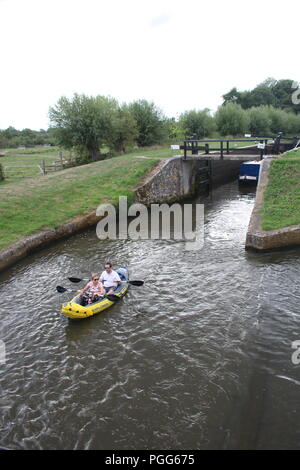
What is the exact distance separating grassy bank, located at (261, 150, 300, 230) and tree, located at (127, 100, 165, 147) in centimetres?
2135

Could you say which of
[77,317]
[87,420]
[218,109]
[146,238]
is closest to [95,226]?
[146,238]

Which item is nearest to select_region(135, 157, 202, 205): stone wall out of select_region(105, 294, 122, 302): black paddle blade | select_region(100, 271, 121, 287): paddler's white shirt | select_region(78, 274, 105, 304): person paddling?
select_region(100, 271, 121, 287): paddler's white shirt

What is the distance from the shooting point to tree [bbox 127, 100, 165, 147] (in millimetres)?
41938

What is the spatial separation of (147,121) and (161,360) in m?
37.1

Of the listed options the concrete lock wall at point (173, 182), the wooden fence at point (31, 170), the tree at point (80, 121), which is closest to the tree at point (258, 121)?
the concrete lock wall at point (173, 182)

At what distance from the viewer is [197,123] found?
50.9 meters

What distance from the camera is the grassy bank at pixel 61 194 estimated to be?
59.1 ft

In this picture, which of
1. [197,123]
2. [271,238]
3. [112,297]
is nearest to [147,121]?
[197,123]

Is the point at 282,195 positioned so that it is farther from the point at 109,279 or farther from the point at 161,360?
the point at 161,360

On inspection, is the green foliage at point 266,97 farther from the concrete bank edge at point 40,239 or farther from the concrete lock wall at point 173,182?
the concrete bank edge at point 40,239

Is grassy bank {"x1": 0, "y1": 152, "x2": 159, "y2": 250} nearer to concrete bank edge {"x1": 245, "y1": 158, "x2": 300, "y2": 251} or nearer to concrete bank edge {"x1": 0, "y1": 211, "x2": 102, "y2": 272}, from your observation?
concrete bank edge {"x1": 0, "y1": 211, "x2": 102, "y2": 272}

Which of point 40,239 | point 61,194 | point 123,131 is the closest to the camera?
point 40,239

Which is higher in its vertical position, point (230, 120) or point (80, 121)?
point (230, 120)
